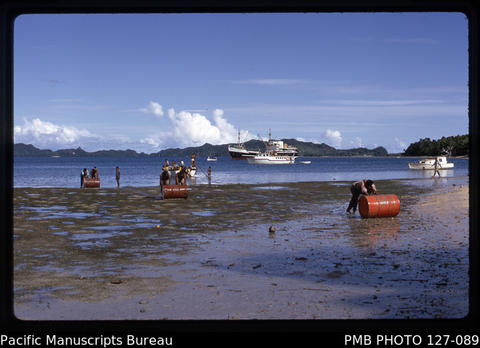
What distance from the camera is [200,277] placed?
9.07 meters

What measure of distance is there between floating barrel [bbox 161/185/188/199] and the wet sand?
19.7ft

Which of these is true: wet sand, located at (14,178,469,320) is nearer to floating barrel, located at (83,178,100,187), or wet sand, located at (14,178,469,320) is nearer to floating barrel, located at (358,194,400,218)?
floating barrel, located at (358,194,400,218)

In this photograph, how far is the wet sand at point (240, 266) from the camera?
7.09 m

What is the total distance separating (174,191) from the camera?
2566cm

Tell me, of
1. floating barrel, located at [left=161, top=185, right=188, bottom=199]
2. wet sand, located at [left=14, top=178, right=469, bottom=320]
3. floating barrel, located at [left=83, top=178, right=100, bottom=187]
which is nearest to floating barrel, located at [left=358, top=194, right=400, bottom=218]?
wet sand, located at [left=14, top=178, right=469, bottom=320]

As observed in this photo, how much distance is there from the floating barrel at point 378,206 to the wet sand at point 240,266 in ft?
1.24

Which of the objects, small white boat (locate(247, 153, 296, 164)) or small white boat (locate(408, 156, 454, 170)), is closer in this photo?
small white boat (locate(408, 156, 454, 170))

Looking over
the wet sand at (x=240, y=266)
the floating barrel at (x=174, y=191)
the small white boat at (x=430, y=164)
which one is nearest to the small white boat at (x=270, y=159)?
the small white boat at (x=430, y=164)

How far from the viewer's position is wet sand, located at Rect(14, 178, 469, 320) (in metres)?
7.09

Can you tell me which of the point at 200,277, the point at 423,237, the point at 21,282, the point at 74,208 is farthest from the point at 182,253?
the point at 74,208

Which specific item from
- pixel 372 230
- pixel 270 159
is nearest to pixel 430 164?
pixel 372 230

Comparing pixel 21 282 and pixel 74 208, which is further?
pixel 74 208

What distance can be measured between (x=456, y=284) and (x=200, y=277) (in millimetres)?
4771
